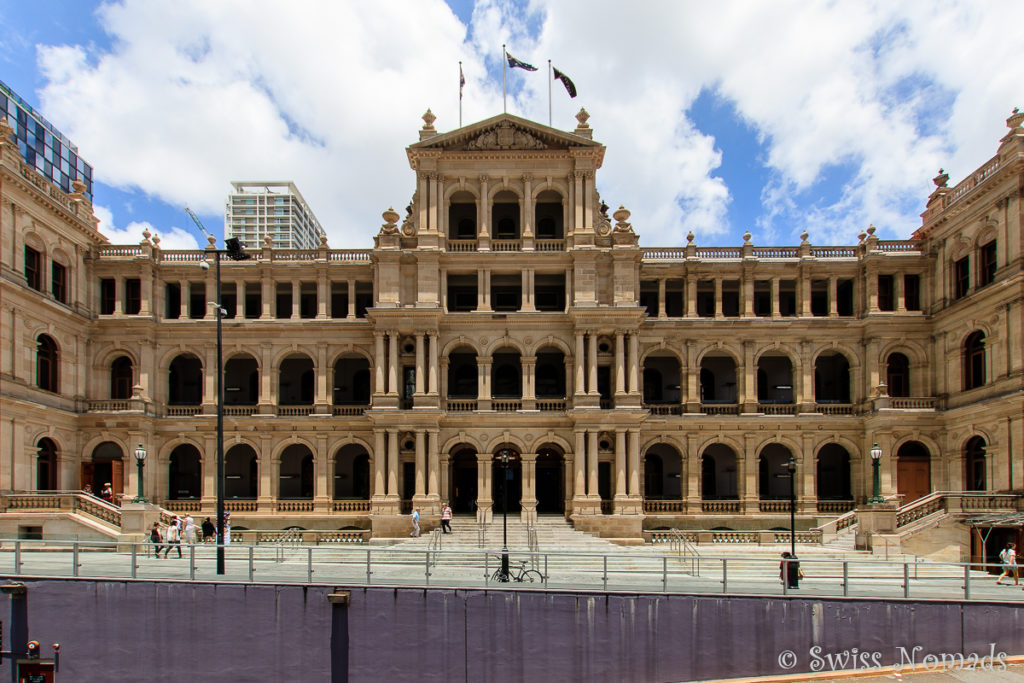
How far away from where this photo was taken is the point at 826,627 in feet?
66.0

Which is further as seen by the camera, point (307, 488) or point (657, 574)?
point (307, 488)

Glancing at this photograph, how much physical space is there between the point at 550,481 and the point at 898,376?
780 inches

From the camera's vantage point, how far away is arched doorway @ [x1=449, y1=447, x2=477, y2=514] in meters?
42.2

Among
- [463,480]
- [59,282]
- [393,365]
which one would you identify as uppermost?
[59,282]

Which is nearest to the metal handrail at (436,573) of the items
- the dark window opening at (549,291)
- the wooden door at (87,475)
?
the wooden door at (87,475)

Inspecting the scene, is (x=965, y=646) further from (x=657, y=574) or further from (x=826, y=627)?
(x=657, y=574)

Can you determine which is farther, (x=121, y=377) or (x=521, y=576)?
(x=121, y=377)

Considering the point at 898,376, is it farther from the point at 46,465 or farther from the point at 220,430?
the point at 46,465

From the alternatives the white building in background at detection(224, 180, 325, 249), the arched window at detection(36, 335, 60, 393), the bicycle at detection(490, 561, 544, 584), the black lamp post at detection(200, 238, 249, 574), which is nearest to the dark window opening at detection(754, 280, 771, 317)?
the bicycle at detection(490, 561, 544, 584)

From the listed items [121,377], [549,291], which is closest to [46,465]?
[121,377]

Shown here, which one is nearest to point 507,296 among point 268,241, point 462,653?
point 268,241

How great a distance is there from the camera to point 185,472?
43906 millimetres

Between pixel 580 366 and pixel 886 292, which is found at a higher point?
pixel 886 292

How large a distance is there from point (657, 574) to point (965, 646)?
7958 millimetres
